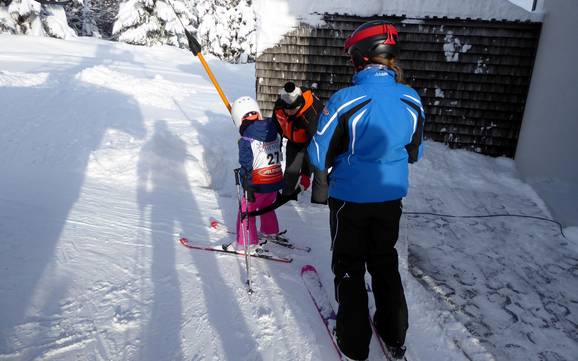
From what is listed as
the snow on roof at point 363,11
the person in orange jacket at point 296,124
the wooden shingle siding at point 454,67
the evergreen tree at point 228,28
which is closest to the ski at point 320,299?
the person in orange jacket at point 296,124

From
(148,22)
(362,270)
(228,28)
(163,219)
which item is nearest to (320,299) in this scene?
(362,270)

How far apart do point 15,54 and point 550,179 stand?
16460 millimetres

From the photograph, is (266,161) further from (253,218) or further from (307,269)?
(307,269)

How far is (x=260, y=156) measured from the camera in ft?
11.0

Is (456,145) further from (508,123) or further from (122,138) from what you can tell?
(122,138)

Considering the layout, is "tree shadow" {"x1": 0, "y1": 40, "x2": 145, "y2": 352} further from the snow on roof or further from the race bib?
the snow on roof

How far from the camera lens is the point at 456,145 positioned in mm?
7391

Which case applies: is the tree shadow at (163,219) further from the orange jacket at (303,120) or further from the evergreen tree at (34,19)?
the evergreen tree at (34,19)

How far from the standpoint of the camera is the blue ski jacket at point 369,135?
2.06 meters

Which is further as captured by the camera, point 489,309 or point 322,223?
point 322,223

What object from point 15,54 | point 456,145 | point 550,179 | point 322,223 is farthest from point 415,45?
point 15,54

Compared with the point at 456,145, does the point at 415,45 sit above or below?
above

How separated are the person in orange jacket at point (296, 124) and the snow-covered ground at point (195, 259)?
932 mm

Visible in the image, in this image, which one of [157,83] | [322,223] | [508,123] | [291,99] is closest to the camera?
[291,99]
